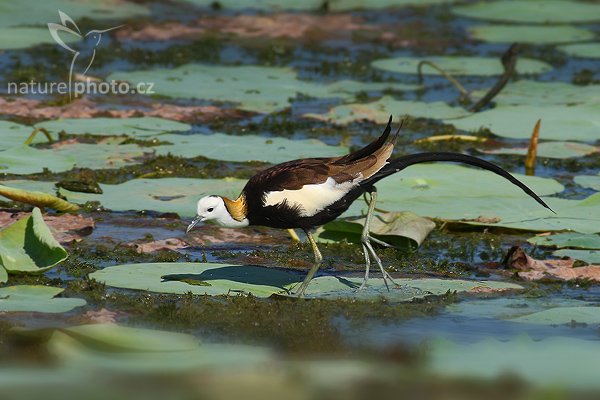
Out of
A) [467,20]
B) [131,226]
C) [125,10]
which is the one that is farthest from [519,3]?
[131,226]

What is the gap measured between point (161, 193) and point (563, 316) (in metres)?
3.27

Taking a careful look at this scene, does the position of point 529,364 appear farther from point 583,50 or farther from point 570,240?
point 583,50

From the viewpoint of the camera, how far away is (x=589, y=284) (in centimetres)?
721

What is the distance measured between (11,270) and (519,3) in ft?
39.2

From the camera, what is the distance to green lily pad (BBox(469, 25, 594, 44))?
15594mm

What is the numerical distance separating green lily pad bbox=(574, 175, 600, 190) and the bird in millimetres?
2321

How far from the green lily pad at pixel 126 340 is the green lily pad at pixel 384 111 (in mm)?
6566

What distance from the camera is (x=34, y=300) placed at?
6285 mm

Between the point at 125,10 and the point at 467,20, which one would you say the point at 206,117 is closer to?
the point at 125,10

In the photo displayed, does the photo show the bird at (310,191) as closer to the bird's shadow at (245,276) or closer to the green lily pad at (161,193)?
the bird's shadow at (245,276)

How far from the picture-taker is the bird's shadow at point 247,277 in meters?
6.81

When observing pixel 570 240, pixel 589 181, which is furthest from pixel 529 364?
pixel 589 181

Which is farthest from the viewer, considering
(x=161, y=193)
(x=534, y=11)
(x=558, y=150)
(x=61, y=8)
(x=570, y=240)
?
(x=534, y=11)

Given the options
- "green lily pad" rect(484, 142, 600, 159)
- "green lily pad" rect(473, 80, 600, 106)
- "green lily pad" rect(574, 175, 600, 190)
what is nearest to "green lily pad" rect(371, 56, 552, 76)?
"green lily pad" rect(473, 80, 600, 106)
